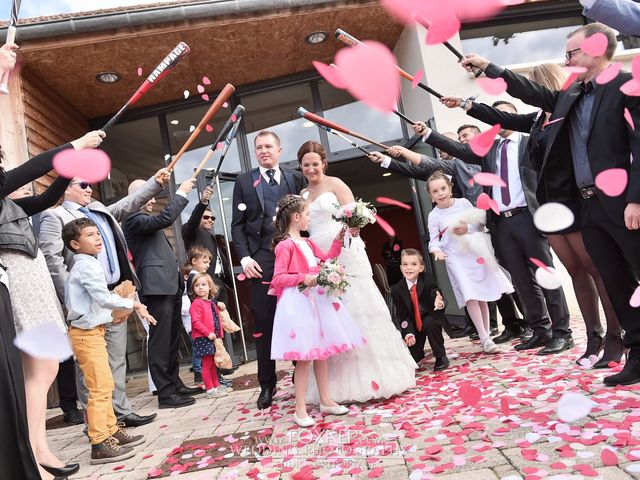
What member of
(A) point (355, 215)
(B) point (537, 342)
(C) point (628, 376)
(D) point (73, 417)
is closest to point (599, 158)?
(C) point (628, 376)

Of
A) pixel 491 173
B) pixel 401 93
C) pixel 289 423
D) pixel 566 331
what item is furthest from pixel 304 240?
pixel 401 93

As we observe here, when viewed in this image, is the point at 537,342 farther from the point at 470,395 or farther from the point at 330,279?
the point at 330,279

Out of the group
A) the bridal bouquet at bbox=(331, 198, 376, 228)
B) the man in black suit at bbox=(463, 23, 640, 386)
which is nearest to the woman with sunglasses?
the bridal bouquet at bbox=(331, 198, 376, 228)

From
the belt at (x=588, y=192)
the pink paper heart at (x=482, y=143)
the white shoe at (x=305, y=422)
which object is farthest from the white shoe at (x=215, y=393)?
the belt at (x=588, y=192)

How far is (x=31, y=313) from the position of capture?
2240 millimetres

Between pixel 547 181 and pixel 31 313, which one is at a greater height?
pixel 547 181

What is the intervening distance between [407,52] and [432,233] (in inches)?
110

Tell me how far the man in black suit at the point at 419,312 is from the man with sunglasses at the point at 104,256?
6.33 feet

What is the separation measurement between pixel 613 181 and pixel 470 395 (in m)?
1.32

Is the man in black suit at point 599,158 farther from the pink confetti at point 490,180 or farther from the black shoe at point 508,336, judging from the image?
the black shoe at point 508,336

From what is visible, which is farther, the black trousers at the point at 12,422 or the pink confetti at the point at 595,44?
the pink confetti at the point at 595,44

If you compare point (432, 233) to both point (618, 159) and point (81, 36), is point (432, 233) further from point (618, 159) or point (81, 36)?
point (81, 36)

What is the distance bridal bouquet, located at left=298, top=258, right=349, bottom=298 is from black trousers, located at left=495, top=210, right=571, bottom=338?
1577 millimetres

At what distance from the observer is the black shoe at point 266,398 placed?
324 centimetres
